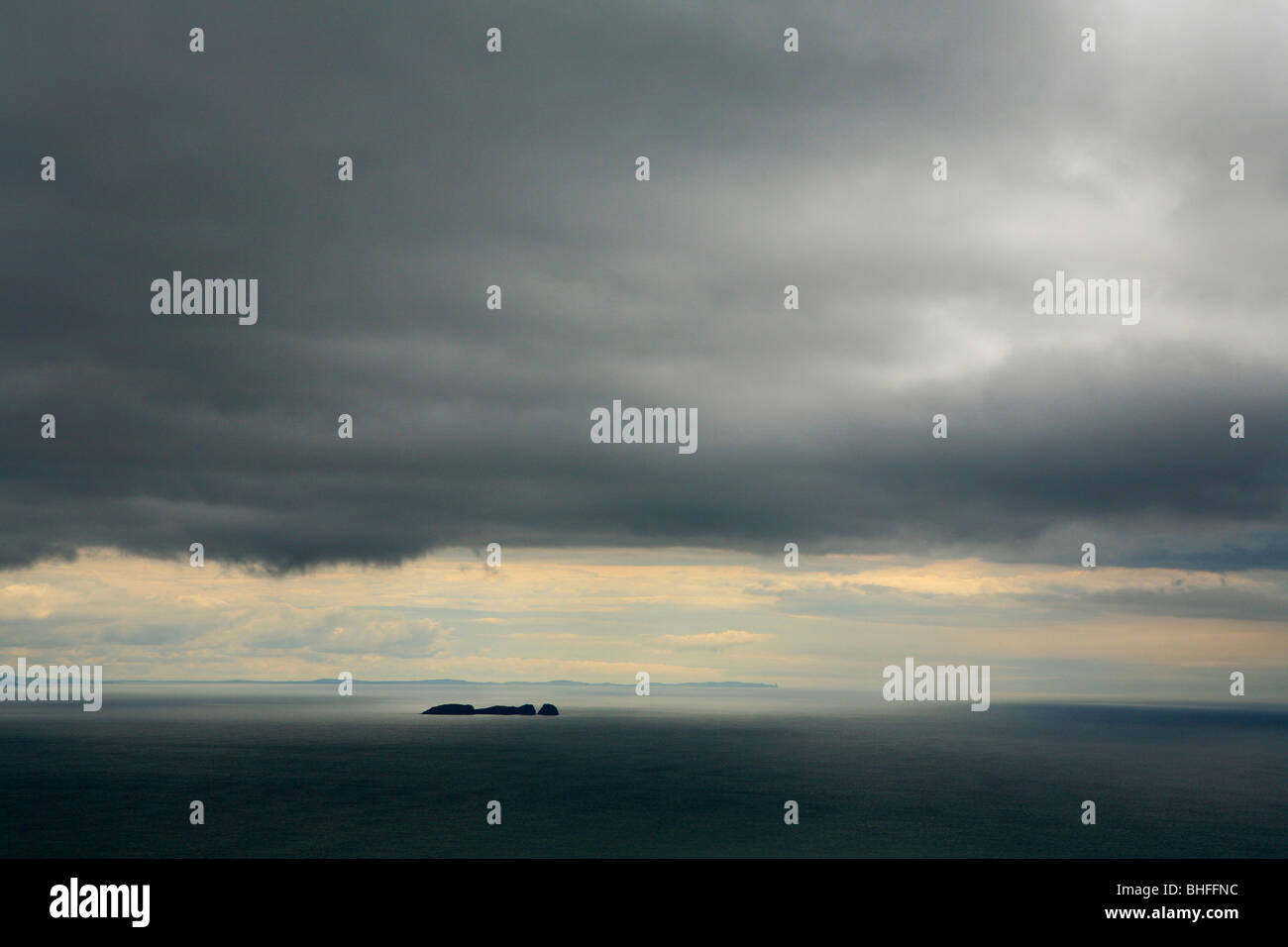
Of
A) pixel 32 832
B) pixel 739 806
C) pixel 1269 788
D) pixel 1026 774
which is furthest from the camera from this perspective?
pixel 1026 774

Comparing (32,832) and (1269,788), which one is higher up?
(32,832)

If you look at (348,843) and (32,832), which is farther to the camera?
(32,832)
